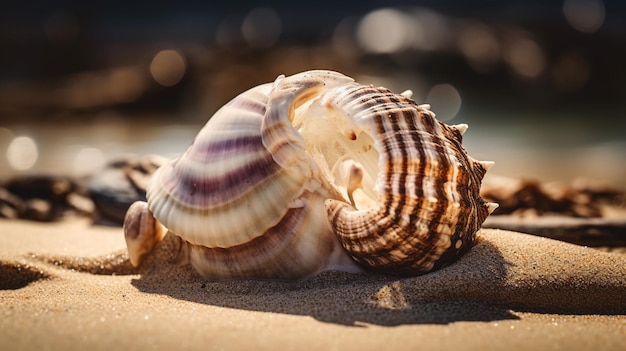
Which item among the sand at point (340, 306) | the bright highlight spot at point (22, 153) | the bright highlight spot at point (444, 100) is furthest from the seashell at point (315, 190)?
the bright highlight spot at point (444, 100)

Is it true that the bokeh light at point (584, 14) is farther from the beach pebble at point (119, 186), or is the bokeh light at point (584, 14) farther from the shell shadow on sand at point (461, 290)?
the shell shadow on sand at point (461, 290)

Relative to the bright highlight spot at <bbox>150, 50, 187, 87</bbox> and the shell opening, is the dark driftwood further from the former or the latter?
the bright highlight spot at <bbox>150, 50, 187, 87</bbox>

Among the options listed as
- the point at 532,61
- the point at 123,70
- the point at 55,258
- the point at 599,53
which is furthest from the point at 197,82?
the point at 55,258

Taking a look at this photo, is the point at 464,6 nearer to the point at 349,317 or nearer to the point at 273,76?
the point at 273,76

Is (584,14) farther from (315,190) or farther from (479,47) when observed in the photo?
(315,190)

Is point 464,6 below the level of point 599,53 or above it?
above

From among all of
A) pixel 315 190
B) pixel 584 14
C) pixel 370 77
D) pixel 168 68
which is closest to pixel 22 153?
pixel 315 190
